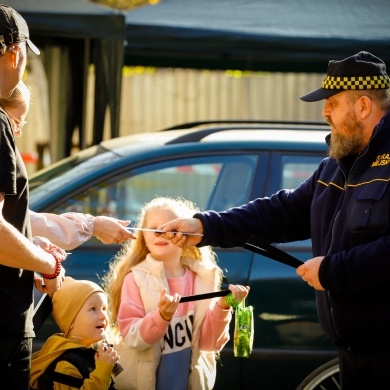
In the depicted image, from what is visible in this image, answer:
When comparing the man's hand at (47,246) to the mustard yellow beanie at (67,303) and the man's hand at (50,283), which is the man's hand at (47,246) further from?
the mustard yellow beanie at (67,303)

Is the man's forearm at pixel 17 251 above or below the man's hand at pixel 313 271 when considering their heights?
above

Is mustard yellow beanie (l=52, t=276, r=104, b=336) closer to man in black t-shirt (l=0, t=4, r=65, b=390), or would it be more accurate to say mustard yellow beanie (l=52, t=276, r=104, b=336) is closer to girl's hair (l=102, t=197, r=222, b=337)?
girl's hair (l=102, t=197, r=222, b=337)

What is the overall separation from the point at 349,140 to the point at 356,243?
1.55ft

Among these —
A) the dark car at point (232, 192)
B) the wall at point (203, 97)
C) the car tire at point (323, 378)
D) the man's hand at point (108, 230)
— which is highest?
the man's hand at point (108, 230)

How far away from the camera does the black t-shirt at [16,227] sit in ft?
10.8

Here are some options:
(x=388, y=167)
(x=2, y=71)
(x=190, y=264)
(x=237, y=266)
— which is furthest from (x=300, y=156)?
(x=2, y=71)

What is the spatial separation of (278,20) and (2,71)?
7239mm

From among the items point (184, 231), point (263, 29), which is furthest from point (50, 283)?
point (263, 29)

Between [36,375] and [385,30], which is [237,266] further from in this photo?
[385,30]

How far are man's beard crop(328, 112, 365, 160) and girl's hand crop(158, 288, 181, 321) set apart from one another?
993 millimetres

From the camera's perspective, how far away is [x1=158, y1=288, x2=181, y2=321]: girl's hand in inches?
186

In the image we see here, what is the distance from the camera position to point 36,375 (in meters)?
4.26

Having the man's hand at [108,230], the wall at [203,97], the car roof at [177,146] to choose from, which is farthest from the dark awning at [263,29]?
the wall at [203,97]

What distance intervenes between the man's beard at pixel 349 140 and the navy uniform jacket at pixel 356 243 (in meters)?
0.04
